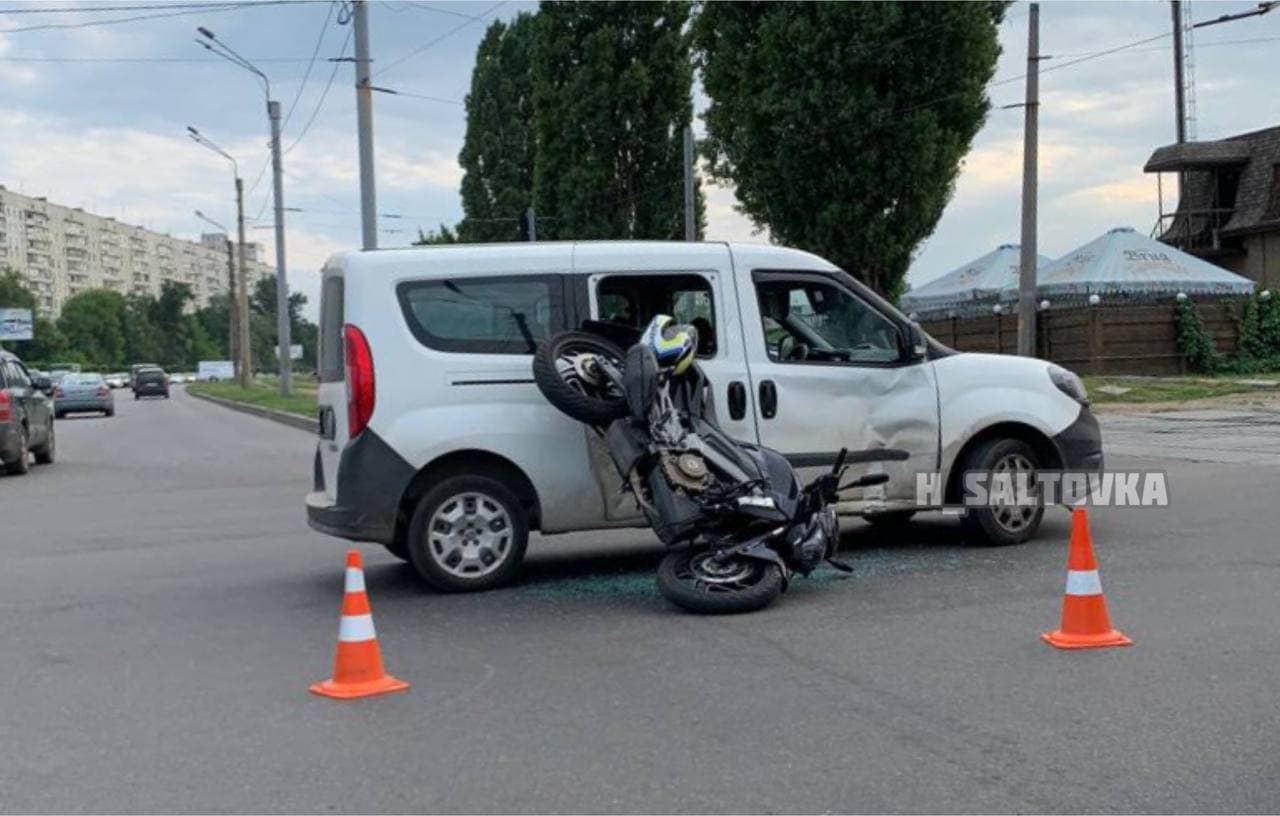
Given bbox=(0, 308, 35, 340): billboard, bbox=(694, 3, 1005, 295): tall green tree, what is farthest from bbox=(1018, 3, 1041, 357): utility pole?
bbox=(0, 308, 35, 340): billboard

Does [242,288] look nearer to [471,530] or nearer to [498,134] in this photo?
[498,134]

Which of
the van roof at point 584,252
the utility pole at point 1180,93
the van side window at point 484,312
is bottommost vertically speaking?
the van side window at point 484,312

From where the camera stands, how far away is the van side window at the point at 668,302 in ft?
26.4

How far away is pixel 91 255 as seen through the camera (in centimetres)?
16238

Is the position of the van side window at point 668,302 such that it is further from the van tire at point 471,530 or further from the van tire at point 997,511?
the van tire at point 997,511

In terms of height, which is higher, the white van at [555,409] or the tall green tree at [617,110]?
the tall green tree at [617,110]

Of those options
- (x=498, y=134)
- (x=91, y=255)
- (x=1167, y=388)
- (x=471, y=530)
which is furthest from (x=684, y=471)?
(x=91, y=255)

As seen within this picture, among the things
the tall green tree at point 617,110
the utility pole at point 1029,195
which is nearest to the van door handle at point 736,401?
the utility pole at point 1029,195

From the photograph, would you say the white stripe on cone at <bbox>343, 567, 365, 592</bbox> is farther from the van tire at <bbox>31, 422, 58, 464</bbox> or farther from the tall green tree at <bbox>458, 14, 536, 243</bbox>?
the tall green tree at <bbox>458, 14, 536, 243</bbox>

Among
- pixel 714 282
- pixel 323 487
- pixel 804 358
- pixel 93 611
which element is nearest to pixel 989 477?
pixel 804 358

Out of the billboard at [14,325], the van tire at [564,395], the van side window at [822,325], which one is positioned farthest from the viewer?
the billboard at [14,325]

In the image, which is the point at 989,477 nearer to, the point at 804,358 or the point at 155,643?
the point at 804,358

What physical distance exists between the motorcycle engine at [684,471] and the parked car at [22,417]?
43.4 ft

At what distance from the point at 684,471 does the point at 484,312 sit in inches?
64.2
